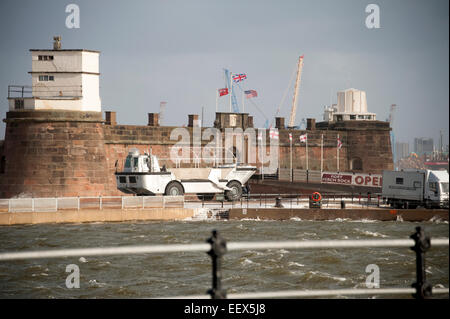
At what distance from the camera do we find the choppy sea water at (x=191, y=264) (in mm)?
18031

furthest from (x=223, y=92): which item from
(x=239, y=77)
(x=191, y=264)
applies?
(x=191, y=264)

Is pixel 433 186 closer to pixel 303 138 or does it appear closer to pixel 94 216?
pixel 94 216

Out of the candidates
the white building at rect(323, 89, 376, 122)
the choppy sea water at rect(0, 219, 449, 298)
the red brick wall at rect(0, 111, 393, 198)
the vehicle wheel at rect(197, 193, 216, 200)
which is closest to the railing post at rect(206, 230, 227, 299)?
the choppy sea water at rect(0, 219, 449, 298)

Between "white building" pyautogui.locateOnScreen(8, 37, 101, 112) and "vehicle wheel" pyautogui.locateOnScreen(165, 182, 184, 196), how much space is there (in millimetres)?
8781

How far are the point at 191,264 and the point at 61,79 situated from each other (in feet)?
75.6

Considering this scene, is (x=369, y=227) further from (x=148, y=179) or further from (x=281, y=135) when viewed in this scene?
(x=281, y=135)

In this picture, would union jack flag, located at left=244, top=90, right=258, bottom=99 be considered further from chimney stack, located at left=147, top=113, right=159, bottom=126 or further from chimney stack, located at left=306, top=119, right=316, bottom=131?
chimney stack, located at left=147, top=113, right=159, bottom=126

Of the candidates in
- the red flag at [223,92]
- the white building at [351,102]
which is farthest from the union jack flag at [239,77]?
the white building at [351,102]

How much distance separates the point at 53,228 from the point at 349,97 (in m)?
57.3

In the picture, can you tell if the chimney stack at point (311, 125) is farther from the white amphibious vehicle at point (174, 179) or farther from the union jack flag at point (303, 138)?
the white amphibious vehicle at point (174, 179)

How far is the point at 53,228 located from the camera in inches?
1247

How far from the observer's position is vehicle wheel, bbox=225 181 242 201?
133ft
